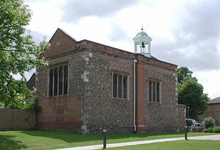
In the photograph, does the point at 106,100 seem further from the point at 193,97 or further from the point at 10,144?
the point at 193,97

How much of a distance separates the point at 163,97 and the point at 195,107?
30.1m

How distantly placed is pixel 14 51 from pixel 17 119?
876 cm

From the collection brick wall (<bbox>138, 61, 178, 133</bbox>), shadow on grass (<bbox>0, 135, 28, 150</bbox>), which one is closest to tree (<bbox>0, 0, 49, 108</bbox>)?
shadow on grass (<bbox>0, 135, 28, 150</bbox>)

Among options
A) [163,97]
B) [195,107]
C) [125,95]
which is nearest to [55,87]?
[125,95]

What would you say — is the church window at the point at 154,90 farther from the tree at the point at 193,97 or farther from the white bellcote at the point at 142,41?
the tree at the point at 193,97

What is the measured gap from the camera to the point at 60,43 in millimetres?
27500

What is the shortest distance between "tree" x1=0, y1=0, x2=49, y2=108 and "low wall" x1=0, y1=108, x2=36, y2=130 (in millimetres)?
5763

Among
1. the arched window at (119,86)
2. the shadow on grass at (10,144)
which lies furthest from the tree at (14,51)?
the arched window at (119,86)

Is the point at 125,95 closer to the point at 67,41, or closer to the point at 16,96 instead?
the point at 67,41

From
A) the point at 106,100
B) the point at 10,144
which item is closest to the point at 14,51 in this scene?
the point at 10,144

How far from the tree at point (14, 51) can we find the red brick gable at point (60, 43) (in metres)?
5.00

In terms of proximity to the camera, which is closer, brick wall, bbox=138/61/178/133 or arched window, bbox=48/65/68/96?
arched window, bbox=48/65/68/96

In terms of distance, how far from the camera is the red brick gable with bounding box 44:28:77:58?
86.4 ft

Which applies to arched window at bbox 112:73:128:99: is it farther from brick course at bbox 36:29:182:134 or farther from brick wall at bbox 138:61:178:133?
brick wall at bbox 138:61:178:133
